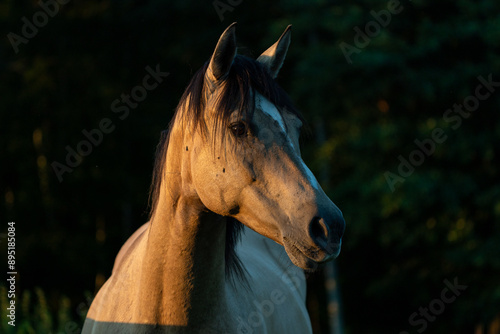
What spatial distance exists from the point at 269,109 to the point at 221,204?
1.38 feet

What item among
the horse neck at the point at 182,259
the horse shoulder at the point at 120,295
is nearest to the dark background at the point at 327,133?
the horse shoulder at the point at 120,295

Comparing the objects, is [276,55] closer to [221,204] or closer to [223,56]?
[223,56]

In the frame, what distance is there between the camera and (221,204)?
2.18 m

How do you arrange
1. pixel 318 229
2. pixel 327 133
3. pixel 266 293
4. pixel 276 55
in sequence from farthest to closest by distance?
1. pixel 327 133
2. pixel 266 293
3. pixel 276 55
4. pixel 318 229

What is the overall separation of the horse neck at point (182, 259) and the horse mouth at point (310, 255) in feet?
1.40

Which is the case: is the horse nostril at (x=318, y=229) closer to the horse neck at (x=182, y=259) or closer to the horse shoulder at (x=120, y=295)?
the horse neck at (x=182, y=259)

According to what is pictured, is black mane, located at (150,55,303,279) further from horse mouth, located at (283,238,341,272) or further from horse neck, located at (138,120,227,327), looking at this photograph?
horse mouth, located at (283,238,341,272)

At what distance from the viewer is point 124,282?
8.74 feet

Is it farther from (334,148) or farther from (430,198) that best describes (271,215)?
(334,148)

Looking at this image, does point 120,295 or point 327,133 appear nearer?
point 120,295

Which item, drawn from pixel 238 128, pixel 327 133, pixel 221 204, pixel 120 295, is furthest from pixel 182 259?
pixel 327 133

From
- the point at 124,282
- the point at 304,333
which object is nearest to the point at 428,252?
the point at 304,333

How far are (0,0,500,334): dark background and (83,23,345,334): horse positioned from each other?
705 centimetres

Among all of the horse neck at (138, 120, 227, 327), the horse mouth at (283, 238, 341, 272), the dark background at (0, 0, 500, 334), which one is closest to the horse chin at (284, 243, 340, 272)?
the horse mouth at (283, 238, 341, 272)
